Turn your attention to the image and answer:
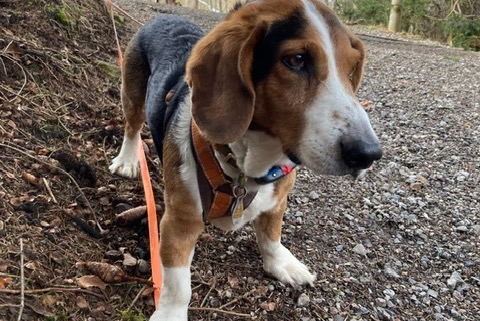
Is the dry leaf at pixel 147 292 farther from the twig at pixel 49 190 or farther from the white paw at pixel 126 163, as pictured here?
the white paw at pixel 126 163

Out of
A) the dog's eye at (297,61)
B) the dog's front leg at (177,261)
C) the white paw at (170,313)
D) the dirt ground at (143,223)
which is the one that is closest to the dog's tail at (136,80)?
the dirt ground at (143,223)

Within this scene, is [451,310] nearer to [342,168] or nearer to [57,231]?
[342,168]

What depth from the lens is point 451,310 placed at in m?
3.37

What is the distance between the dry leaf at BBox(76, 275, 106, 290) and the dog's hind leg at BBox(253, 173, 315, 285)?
102 centimetres

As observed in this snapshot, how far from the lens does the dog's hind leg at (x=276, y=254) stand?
11.3ft

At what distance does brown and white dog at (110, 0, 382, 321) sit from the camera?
2.33 m

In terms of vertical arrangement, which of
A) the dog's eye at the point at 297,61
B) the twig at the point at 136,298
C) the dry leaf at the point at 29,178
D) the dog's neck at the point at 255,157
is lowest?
the twig at the point at 136,298

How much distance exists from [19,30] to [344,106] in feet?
12.1

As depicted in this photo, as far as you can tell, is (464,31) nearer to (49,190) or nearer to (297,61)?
(49,190)

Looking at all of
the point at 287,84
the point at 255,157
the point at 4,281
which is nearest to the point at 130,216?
the point at 4,281

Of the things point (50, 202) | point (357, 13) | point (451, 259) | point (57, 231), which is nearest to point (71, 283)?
point (57, 231)

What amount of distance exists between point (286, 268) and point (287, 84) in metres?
1.49

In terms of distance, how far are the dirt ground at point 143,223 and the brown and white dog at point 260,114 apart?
0.55 metres

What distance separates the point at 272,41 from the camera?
8.08 feet
